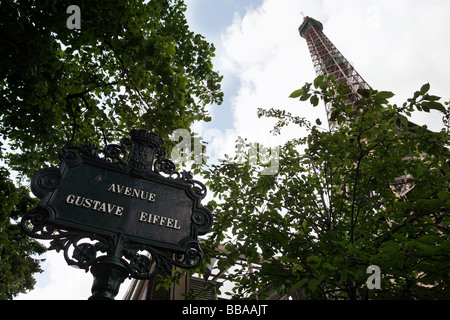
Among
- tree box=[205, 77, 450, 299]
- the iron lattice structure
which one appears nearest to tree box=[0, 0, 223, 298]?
tree box=[205, 77, 450, 299]

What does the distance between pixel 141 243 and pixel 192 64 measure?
492cm

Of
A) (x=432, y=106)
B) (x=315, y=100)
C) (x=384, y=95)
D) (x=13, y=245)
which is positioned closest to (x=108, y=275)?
(x=315, y=100)

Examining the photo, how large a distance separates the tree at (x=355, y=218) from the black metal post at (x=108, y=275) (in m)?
1.58

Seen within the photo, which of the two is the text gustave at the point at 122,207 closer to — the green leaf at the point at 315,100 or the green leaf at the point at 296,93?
the green leaf at the point at 296,93

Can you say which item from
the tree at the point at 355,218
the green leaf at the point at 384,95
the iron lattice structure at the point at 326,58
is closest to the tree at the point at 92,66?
the tree at the point at 355,218

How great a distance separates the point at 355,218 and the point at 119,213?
4.02 metres

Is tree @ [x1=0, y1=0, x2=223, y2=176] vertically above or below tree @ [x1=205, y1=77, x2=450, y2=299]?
above

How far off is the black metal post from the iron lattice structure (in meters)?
51.5

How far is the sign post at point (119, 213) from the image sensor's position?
2170 mm

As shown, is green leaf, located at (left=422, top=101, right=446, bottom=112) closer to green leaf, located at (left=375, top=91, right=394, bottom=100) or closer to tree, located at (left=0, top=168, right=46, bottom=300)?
green leaf, located at (left=375, top=91, right=394, bottom=100)

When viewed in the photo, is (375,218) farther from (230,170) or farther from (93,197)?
(93,197)

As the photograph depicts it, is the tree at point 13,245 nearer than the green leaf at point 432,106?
No

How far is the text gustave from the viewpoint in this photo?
2.44 metres
